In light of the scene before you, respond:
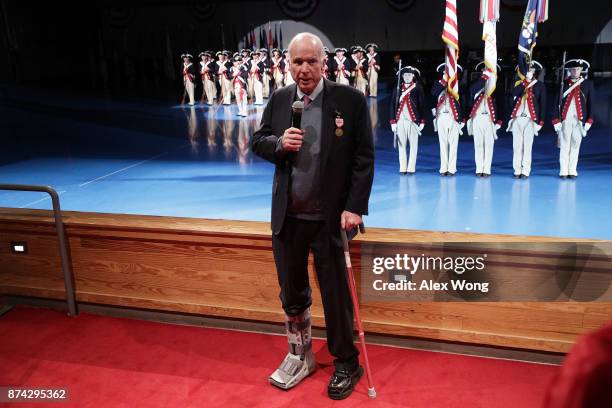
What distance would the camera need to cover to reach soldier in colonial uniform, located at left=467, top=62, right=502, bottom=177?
7105mm

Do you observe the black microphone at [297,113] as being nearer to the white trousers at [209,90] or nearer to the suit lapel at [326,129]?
the suit lapel at [326,129]

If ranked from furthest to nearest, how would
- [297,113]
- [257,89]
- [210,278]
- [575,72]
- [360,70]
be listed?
[360,70] < [257,89] < [575,72] < [210,278] < [297,113]

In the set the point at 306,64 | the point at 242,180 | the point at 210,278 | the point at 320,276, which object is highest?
the point at 306,64

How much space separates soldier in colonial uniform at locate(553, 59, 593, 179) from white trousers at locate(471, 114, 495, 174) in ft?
2.41

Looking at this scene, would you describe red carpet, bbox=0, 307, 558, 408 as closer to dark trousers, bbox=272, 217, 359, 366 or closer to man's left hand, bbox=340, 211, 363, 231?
dark trousers, bbox=272, 217, 359, 366

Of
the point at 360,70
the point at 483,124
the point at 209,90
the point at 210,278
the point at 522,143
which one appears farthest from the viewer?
the point at 209,90

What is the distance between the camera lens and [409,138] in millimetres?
7438

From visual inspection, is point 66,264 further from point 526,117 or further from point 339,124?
point 526,117

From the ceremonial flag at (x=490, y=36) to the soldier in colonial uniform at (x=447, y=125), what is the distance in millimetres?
554

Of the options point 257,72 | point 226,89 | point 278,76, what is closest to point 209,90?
point 226,89

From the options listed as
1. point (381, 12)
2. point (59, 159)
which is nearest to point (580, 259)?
point (59, 159)

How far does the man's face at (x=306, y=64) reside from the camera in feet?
7.97

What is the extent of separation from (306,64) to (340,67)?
11.9m

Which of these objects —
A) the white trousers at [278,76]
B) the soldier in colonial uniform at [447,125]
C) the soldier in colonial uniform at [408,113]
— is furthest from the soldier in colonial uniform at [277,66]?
the soldier in colonial uniform at [447,125]
